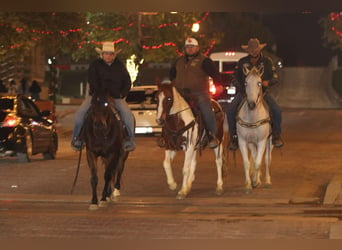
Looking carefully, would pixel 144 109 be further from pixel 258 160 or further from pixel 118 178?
pixel 118 178

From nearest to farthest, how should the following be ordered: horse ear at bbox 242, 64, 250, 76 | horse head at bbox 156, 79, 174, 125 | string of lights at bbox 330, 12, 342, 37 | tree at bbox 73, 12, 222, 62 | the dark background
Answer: horse head at bbox 156, 79, 174, 125, horse ear at bbox 242, 64, 250, 76, tree at bbox 73, 12, 222, 62, string of lights at bbox 330, 12, 342, 37, the dark background

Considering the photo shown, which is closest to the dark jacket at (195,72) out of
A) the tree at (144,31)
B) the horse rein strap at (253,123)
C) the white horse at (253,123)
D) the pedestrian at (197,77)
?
the pedestrian at (197,77)

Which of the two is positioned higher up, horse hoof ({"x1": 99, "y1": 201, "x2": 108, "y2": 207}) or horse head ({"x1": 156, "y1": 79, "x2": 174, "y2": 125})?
horse head ({"x1": 156, "y1": 79, "x2": 174, "y2": 125})

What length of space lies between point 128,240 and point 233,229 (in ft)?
5.88

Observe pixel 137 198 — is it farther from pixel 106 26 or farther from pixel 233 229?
pixel 106 26

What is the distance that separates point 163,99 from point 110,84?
98cm

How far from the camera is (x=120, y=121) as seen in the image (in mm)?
15430

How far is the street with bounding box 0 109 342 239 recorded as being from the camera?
12.8 meters

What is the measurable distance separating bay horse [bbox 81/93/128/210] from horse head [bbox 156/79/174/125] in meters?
0.72

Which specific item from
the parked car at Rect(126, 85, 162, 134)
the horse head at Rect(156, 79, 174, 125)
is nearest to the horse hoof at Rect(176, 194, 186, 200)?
the horse head at Rect(156, 79, 174, 125)

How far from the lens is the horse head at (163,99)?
52.0ft

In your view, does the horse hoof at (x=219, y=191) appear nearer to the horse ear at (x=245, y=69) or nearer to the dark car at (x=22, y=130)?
the horse ear at (x=245, y=69)

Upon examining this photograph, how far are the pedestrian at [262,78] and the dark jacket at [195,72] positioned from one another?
0.86 m

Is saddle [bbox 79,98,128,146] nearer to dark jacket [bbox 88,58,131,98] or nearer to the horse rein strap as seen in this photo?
dark jacket [bbox 88,58,131,98]
